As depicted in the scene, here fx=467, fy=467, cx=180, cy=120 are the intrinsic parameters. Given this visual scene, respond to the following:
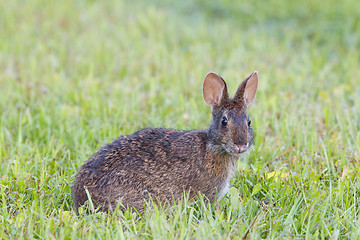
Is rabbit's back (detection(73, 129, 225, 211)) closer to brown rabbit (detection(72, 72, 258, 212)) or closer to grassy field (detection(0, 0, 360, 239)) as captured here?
brown rabbit (detection(72, 72, 258, 212))

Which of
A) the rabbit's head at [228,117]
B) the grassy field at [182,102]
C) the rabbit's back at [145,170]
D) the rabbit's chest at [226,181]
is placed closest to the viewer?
the grassy field at [182,102]

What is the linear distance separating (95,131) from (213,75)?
81.9 inches

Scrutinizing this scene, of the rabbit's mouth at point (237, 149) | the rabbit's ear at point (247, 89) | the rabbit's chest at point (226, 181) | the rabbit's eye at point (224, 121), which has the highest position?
the rabbit's ear at point (247, 89)

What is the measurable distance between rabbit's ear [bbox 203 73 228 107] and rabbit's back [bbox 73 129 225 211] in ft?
1.24

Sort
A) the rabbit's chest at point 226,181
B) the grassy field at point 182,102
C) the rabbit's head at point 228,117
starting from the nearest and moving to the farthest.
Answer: the grassy field at point 182,102 < the rabbit's head at point 228,117 < the rabbit's chest at point 226,181

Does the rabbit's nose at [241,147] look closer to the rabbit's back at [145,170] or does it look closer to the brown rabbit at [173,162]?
the brown rabbit at [173,162]

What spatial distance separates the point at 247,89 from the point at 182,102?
227cm

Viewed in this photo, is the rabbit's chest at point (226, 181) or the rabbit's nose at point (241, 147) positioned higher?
the rabbit's nose at point (241, 147)

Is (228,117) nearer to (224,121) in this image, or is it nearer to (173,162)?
(224,121)

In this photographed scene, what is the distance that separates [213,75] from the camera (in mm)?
4652

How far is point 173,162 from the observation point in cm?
454

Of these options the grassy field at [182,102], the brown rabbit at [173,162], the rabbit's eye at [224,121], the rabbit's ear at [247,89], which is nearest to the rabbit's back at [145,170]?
the brown rabbit at [173,162]

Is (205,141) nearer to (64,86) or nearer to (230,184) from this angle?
(230,184)

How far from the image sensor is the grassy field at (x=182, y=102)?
12.9ft
